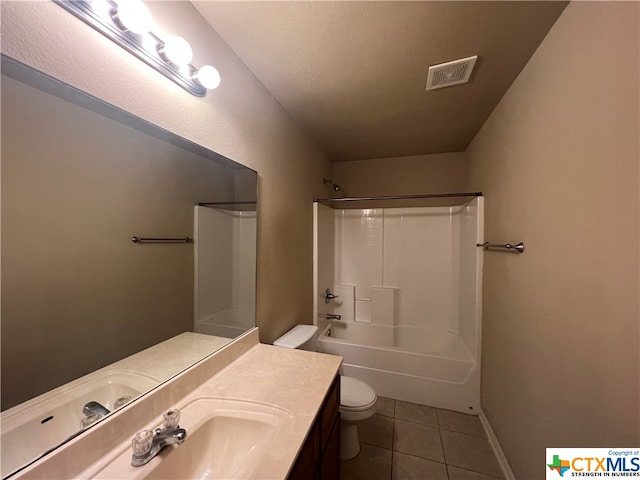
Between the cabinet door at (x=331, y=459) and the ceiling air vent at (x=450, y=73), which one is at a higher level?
the ceiling air vent at (x=450, y=73)

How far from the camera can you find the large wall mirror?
552mm

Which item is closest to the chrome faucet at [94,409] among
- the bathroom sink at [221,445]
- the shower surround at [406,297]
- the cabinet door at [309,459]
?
the bathroom sink at [221,445]

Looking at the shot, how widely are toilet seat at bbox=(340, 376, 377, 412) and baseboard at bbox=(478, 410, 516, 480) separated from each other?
2.76 ft

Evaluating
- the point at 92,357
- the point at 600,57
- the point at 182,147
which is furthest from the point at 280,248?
the point at 600,57

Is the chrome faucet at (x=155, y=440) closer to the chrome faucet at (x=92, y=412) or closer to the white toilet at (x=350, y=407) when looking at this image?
the chrome faucet at (x=92, y=412)

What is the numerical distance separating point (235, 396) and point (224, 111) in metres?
1.28

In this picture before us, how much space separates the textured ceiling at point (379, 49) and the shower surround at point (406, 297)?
914 millimetres

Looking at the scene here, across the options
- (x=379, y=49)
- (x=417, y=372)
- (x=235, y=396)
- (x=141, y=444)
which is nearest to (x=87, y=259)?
(x=141, y=444)

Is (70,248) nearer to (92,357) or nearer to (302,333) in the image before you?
(92,357)

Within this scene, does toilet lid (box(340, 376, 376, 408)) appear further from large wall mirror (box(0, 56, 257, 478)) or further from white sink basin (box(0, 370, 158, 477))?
white sink basin (box(0, 370, 158, 477))

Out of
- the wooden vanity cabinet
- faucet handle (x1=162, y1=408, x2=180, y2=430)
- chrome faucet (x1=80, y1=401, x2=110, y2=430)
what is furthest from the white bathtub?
chrome faucet (x1=80, y1=401, x2=110, y2=430)

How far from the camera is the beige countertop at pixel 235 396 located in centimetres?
61

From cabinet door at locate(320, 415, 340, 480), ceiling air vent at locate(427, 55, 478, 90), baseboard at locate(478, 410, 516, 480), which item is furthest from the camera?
baseboard at locate(478, 410, 516, 480)

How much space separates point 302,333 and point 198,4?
1.91 m
